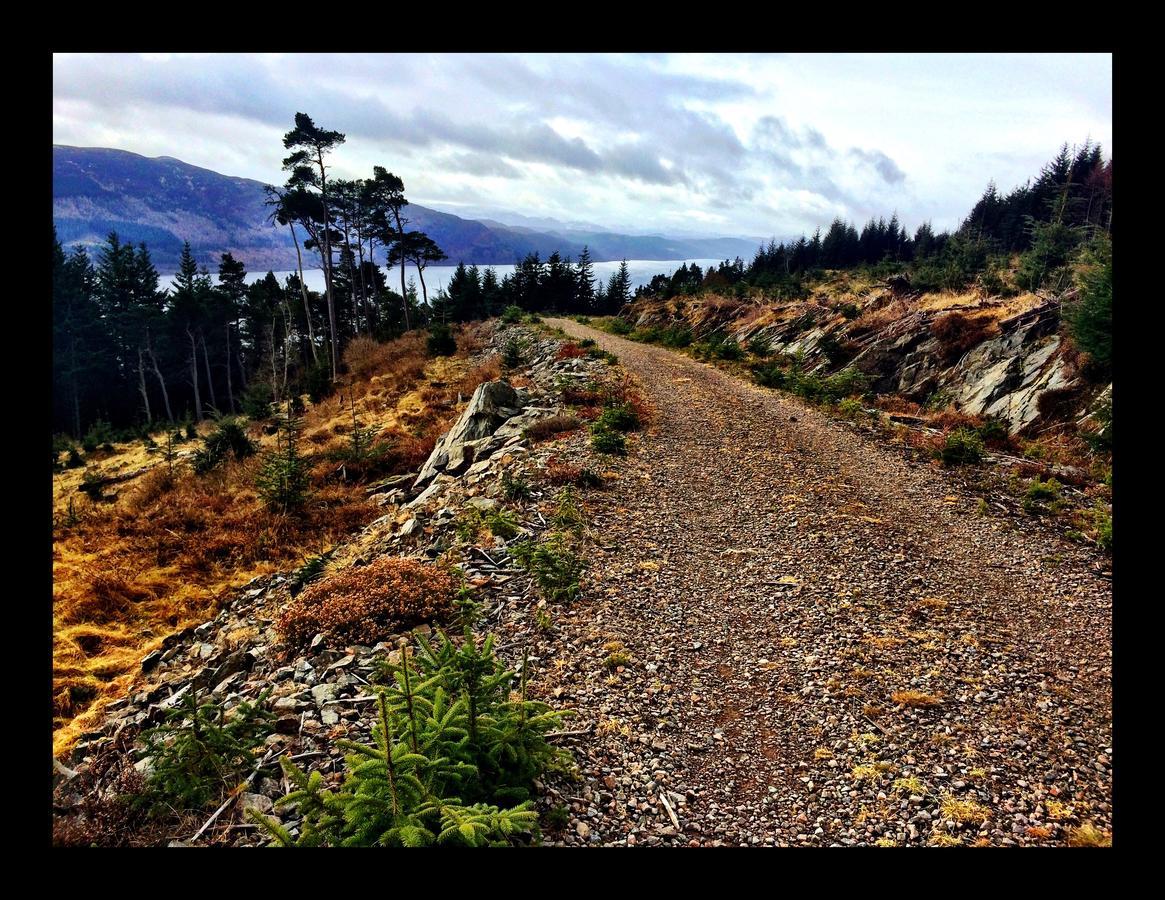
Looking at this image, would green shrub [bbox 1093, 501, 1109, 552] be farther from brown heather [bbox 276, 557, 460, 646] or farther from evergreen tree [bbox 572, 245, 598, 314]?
evergreen tree [bbox 572, 245, 598, 314]

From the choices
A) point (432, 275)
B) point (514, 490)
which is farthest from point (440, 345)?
point (432, 275)

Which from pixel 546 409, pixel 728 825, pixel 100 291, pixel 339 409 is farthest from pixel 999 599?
pixel 100 291

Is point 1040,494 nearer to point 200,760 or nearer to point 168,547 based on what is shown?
point 200,760

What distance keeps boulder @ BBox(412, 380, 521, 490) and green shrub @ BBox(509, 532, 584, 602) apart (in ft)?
19.1

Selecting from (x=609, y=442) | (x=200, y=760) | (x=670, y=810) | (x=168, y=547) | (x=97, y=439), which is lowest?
(x=97, y=439)

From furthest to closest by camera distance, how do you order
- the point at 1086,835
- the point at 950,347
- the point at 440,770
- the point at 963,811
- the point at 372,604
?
1. the point at 950,347
2. the point at 372,604
3. the point at 963,811
4. the point at 1086,835
5. the point at 440,770

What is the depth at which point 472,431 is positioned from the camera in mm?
16109

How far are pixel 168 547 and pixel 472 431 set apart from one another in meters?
7.92

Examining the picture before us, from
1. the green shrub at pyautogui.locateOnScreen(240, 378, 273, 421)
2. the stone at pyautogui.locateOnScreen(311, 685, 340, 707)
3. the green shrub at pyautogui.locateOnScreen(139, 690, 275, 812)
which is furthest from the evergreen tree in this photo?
the green shrub at pyautogui.locateOnScreen(139, 690, 275, 812)

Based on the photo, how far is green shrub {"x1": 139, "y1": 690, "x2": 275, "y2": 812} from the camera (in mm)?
4336

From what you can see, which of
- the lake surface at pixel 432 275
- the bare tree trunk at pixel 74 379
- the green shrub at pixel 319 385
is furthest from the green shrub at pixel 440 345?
the bare tree trunk at pixel 74 379

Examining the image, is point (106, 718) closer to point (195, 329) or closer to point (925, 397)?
point (925, 397)

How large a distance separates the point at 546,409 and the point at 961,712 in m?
13.1

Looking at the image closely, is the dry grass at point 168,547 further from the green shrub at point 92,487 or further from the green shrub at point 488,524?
the green shrub at point 488,524
